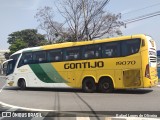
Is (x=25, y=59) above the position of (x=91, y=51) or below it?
below

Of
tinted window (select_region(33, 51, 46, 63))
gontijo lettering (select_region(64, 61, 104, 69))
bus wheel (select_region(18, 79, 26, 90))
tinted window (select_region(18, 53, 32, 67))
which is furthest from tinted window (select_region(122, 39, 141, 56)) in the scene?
bus wheel (select_region(18, 79, 26, 90))

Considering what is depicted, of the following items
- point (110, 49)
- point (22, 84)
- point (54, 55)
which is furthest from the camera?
point (22, 84)

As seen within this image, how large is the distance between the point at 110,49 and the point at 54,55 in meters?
4.68

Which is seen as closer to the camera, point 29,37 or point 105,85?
point 105,85

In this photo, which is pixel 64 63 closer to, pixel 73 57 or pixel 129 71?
pixel 73 57

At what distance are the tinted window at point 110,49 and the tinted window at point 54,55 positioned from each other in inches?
142

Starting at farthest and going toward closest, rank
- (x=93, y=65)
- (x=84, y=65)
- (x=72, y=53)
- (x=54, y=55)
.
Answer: (x=54, y=55) < (x=72, y=53) < (x=84, y=65) < (x=93, y=65)

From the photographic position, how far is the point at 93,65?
1939cm

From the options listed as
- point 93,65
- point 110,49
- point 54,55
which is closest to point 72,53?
point 54,55

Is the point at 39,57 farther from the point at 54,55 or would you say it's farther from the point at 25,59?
the point at 25,59

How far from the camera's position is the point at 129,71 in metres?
17.7

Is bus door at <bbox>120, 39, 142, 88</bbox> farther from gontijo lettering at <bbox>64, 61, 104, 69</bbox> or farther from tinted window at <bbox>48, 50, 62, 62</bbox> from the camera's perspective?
tinted window at <bbox>48, 50, 62, 62</bbox>

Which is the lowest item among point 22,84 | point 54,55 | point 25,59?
point 22,84

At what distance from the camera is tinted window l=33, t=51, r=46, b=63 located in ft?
73.7
